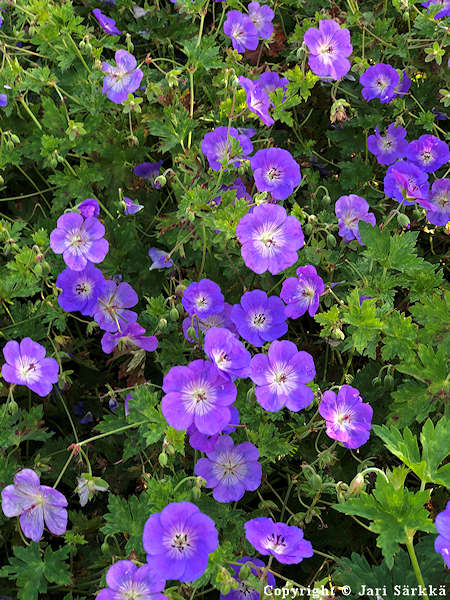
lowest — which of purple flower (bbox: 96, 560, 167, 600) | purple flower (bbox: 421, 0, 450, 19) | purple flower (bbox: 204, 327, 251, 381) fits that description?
purple flower (bbox: 96, 560, 167, 600)

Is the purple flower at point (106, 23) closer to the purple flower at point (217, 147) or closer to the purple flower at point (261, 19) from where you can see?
the purple flower at point (261, 19)

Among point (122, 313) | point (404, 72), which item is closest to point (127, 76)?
point (122, 313)

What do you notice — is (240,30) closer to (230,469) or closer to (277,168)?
(277,168)

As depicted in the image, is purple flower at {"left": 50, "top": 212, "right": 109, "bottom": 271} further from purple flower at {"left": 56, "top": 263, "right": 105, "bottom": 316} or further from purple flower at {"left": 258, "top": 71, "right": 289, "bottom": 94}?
purple flower at {"left": 258, "top": 71, "right": 289, "bottom": 94}

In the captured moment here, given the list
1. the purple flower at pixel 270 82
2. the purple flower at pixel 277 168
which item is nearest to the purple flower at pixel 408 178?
the purple flower at pixel 277 168

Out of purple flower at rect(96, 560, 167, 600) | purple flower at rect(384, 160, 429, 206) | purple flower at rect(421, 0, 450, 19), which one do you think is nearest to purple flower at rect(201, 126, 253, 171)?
purple flower at rect(384, 160, 429, 206)

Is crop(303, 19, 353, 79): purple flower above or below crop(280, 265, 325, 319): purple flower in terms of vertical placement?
above

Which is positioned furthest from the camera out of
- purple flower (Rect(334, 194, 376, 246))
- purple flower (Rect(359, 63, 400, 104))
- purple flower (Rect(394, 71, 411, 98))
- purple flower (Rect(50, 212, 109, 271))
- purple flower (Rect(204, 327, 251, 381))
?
purple flower (Rect(394, 71, 411, 98))

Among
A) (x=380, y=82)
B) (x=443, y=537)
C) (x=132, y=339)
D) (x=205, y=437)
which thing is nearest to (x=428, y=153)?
(x=380, y=82)
